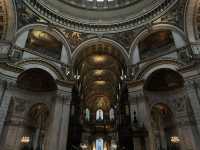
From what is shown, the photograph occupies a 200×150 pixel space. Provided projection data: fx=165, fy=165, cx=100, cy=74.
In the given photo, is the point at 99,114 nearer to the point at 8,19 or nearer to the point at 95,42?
the point at 95,42

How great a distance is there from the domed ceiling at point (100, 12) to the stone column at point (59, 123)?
760cm

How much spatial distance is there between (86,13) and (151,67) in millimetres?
9827

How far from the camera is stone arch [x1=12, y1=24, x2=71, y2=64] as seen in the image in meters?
13.7

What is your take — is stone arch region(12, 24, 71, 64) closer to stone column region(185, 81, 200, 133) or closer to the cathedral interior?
the cathedral interior

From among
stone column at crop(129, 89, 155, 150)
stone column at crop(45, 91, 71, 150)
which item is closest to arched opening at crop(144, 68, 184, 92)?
stone column at crop(129, 89, 155, 150)

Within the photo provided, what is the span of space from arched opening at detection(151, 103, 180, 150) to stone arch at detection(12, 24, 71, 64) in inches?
382

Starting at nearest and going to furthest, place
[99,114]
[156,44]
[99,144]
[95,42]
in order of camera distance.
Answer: [156,44]
[95,42]
[99,144]
[99,114]

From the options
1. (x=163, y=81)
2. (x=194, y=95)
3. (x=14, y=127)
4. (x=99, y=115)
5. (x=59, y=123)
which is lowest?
(x=14, y=127)

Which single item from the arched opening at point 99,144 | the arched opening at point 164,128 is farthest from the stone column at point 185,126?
the arched opening at point 99,144

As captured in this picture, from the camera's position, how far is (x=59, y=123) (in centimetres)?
1311

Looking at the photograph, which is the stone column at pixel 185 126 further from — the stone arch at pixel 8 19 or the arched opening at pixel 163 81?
the stone arch at pixel 8 19

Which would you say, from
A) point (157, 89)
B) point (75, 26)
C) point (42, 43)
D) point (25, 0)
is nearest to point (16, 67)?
point (42, 43)

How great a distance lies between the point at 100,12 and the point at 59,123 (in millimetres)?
12892

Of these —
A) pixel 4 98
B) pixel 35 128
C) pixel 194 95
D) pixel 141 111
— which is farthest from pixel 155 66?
pixel 35 128
